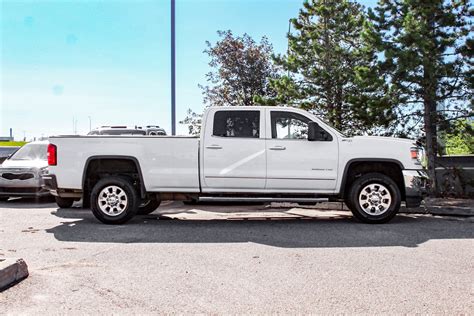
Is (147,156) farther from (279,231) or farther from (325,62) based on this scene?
(325,62)

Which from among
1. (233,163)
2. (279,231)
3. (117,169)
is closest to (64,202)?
(117,169)

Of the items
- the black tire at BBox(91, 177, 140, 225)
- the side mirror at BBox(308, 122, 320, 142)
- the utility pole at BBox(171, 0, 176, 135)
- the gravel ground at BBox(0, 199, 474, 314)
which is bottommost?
the gravel ground at BBox(0, 199, 474, 314)

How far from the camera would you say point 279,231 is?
7340mm

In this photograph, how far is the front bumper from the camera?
7.90 meters

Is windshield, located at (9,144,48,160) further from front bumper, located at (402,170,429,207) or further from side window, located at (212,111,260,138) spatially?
front bumper, located at (402,170,429,207)

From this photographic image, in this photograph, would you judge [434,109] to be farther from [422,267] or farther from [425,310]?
[425,310]

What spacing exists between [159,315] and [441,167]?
434 inches

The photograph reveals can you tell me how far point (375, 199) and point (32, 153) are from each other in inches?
376

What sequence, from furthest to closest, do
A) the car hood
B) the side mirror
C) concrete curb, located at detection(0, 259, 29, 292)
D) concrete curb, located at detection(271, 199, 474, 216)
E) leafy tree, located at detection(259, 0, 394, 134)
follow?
leafy tree, located at detection(259, 0, 394, 134)
the car hood
concrete curb, located at detection(271, 199, 474, 216)
the side mirror
concrete curb, located at detection(0, 259, 29, 292)

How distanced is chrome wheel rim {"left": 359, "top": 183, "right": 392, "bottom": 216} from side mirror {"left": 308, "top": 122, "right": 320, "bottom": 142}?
3.98 feet

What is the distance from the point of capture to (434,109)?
40.2 ft

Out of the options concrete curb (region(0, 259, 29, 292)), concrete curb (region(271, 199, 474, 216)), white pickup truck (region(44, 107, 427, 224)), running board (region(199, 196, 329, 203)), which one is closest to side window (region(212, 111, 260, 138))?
white pickup truck (region(44, 107, 427, 224))

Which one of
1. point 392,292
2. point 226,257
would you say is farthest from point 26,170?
point 392,292

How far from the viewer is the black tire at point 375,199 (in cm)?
791
